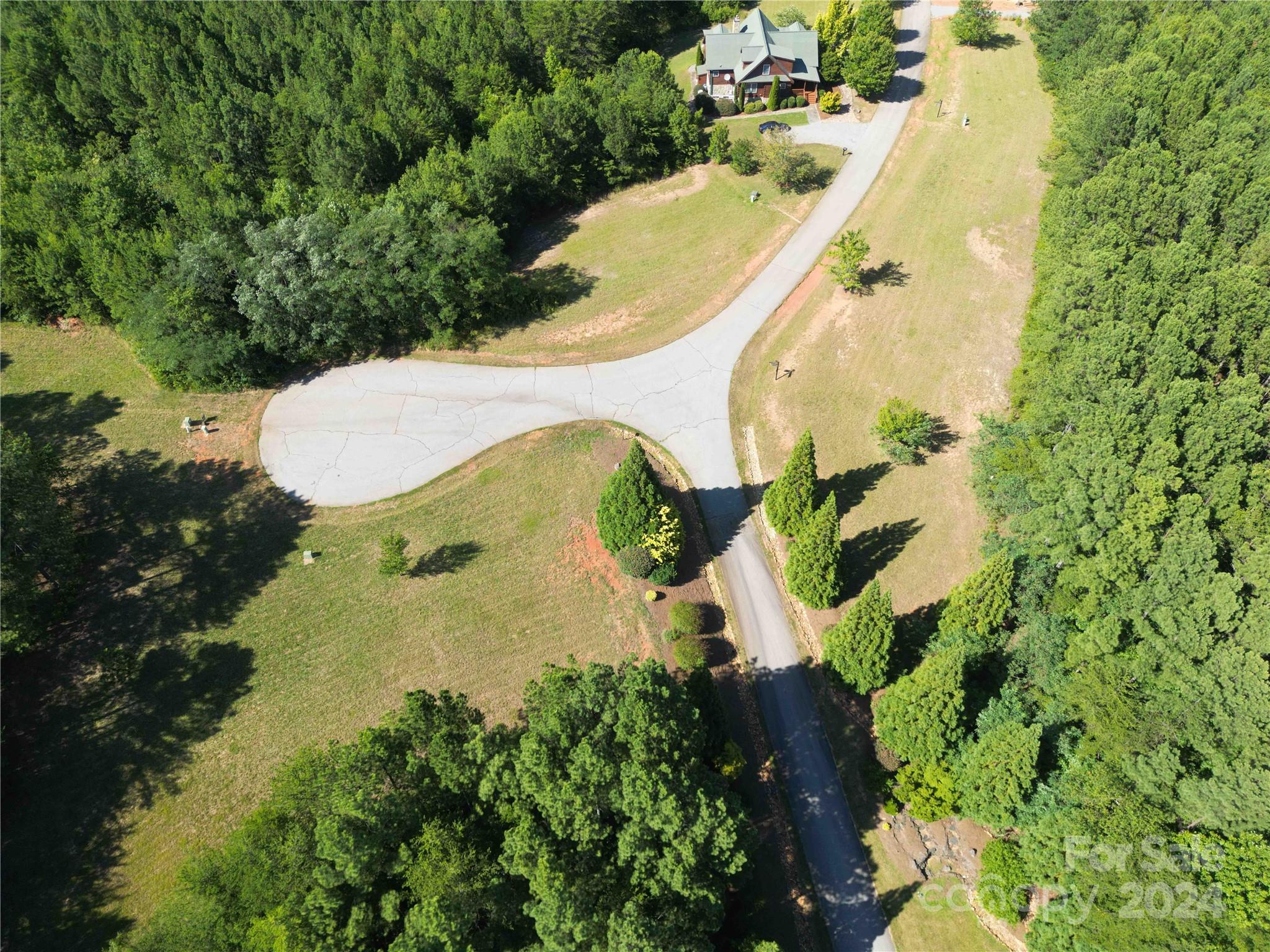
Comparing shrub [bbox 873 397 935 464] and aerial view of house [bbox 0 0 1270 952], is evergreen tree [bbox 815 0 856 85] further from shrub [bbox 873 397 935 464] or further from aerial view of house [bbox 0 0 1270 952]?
shrub [bbox 873 397 935 464]

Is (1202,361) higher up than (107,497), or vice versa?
(1202,361)

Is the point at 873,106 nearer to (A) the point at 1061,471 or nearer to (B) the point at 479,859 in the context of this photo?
(A) the point at 1061,471

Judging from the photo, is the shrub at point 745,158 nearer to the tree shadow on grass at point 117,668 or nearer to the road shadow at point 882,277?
the road shadow at point 882,277

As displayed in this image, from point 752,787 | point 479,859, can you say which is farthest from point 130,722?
point 752,787

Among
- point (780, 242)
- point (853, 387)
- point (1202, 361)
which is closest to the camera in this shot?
point (1202, 361)

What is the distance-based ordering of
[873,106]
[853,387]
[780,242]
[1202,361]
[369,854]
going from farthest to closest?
[873,106] → [780,242] → [853,387] → [1202,361] → [369,854]

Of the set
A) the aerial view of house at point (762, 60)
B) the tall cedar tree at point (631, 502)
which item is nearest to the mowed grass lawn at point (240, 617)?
the tall cedar tree at point (631, 502)
